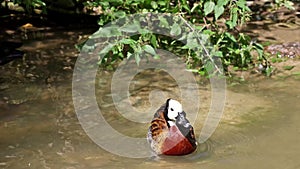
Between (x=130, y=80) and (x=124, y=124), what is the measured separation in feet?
4.15

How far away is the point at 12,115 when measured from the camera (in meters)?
5.50

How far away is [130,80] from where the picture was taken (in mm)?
6453

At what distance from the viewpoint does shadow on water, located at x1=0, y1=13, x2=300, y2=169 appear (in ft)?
14.6

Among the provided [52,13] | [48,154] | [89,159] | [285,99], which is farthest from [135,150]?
[52,13]

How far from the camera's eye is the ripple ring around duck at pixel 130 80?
4.94 m

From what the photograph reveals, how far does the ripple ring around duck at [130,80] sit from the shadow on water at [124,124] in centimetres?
7

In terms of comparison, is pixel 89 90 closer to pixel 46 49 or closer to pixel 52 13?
pixel 46 49

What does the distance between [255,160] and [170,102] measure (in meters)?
0.82

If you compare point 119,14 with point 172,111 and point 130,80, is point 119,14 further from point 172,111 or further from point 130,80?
point 172,111

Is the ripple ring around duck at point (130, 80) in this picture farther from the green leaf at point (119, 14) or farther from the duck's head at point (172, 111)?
the duck's head at point (172, 111)

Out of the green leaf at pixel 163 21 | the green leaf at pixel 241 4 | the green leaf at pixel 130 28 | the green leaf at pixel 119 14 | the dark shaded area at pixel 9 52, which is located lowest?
the dark shaded area at pixel 9 52

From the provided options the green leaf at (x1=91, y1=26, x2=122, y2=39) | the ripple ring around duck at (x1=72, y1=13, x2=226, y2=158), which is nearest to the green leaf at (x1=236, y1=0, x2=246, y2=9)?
the ripple ring around duck at (x1=72, y1=13, x2=226, y2=158)

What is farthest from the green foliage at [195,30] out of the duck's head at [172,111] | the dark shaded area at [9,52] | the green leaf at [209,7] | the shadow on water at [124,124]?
the dark shaded area at [9,52]

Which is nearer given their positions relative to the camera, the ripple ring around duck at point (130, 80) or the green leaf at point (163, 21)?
the ripple ring around duck at point (130, 80)
